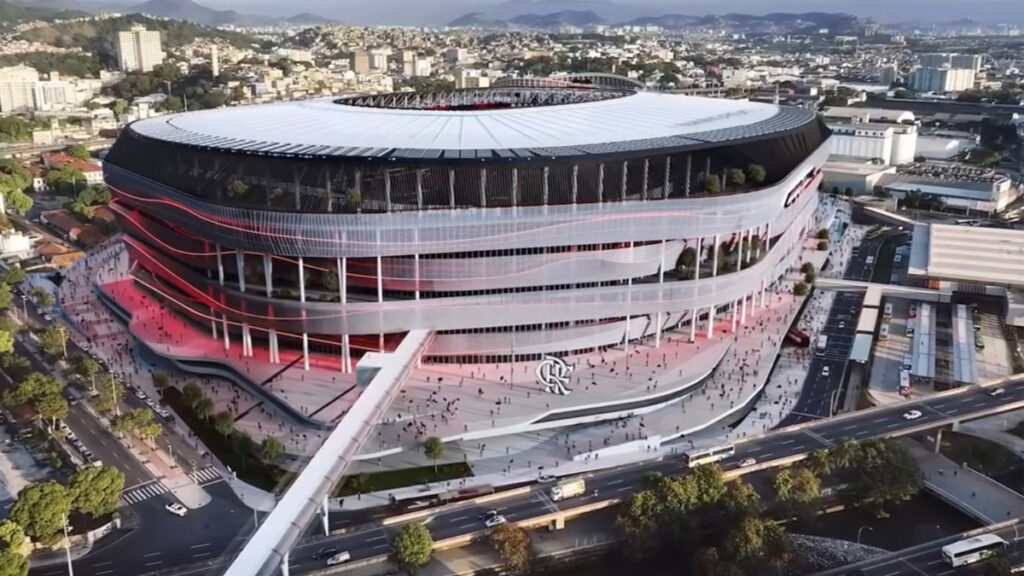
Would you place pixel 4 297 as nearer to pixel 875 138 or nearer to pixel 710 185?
pixel 710 185

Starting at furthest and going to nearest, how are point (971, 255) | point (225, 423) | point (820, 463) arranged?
point (971, 255)
point (225, 423)
point (820, 463)

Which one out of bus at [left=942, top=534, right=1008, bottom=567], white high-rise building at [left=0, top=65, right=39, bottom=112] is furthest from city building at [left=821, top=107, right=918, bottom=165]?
white high-rise building at [left=0, top=65, right=39, bottom=112]

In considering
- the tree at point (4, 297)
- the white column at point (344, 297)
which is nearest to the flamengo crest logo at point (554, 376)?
the white column at point (344, 297)

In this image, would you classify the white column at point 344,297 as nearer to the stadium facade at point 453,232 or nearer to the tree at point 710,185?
the stadium facade at point 453,232

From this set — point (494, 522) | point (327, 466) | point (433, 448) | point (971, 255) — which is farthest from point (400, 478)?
point (971, 255)

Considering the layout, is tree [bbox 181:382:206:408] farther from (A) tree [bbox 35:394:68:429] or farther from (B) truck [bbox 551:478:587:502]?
(B) truck [bbox 551:478:587:502]

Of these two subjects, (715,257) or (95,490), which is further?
(715,257)

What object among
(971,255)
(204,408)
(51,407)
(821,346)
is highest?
(971,255)
